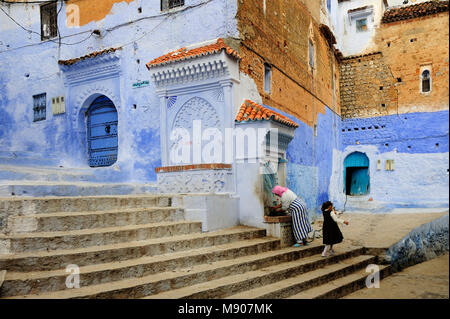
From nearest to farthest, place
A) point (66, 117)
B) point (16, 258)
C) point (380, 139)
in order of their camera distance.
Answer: point (16, 258)
point (380, 139)
point (66, 117)

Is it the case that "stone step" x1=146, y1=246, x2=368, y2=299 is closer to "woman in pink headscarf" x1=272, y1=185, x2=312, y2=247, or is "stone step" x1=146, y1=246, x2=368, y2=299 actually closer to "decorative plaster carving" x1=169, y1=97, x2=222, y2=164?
"woman in pink headscarf" x1=272, y1=185, x2=312, y2=247

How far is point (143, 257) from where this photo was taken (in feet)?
16.3

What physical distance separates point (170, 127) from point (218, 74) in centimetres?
159

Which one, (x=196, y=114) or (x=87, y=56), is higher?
(x=87, y=56)

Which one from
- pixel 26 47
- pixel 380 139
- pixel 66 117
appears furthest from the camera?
pixel 26 47

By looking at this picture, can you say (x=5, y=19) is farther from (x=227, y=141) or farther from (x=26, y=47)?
(x=227, y=141)

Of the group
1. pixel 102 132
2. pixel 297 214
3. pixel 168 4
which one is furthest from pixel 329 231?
pixel 102 132

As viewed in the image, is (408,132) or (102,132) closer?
(408,132)

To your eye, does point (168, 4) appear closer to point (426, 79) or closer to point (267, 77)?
→ point (267, 77)

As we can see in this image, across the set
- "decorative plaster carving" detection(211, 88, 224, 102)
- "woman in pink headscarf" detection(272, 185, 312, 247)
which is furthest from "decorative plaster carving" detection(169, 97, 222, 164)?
"woman in pink headscarf" detection(272, 185, 312, 247)

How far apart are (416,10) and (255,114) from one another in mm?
3919

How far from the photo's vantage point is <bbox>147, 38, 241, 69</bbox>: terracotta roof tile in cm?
761
